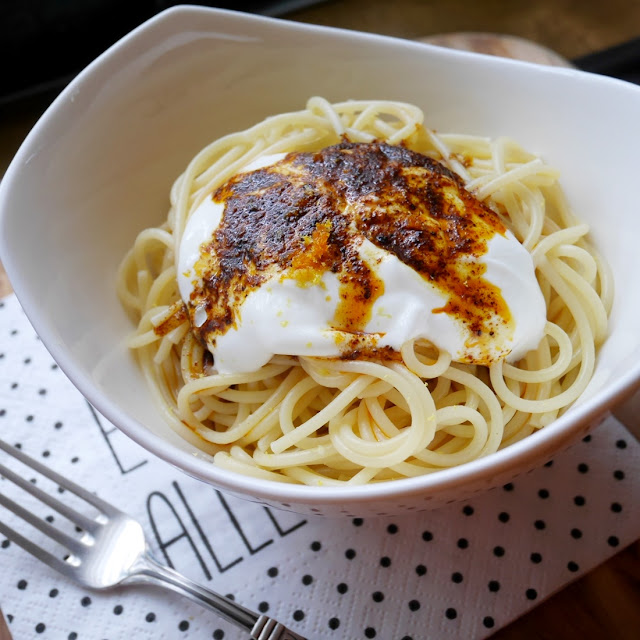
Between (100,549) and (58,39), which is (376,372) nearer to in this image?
(100,549)

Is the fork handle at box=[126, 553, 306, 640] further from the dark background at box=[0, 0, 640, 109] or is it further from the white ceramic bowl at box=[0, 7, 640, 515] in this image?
the dark background at box=[0, 0, 640, 109]

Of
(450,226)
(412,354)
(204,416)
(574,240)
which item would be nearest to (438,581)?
(412,354)

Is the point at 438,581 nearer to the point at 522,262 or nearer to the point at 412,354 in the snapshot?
the point at 412,354

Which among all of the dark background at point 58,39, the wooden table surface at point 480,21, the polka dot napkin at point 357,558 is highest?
the dark background at point 58,39

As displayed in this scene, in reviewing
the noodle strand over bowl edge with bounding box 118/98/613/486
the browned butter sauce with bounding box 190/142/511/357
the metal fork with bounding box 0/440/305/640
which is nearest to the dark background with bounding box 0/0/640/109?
the noodle strand over bowl edge with bounding box 118/98/613/486

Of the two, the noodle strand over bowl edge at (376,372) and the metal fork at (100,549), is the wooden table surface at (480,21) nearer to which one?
the noodle strand over bowl edge at (376,372)

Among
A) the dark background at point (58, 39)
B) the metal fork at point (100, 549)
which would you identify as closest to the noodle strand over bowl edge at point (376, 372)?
the metal fork at point (100, 549)
